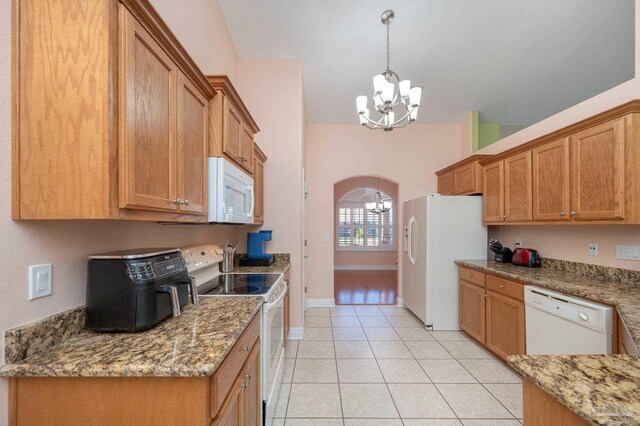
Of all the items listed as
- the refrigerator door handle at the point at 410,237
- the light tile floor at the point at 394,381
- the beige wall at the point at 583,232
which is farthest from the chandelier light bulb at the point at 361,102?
the light tile floor at the point at 394,381

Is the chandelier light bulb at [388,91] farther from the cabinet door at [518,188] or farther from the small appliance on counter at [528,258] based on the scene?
the small appliance on counter at [528,258]

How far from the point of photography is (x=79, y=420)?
2.90 feet

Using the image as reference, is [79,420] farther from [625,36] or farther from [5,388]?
[625,36]

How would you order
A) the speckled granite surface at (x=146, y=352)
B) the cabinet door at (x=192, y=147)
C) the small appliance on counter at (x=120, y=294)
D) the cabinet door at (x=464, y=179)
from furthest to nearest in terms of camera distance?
the cabinet door at (x=464, y=179) → the cabinet door at (x=192, y=147) → the small appliance on counter at (x=120, y=294) → the speckled granite surface at (x=146, y=352)

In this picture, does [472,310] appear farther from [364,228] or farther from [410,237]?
[364,228]

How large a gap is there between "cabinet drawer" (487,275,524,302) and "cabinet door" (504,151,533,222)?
0.69m

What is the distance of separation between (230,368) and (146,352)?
32cm

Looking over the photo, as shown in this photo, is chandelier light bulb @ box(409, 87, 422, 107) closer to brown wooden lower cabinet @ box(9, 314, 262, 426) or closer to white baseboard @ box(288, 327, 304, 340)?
brown wooden lower cabinet @ box(9, 314, 262, 426)

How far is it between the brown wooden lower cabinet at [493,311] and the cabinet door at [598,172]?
839 millimetres

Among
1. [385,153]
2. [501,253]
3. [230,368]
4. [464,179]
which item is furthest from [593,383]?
[385,153]

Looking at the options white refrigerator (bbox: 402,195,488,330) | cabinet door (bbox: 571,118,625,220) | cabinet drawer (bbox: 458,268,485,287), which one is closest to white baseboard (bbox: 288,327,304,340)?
white refrigerator (bbox: 402,195,488,330)

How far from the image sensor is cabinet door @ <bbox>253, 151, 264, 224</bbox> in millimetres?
2922

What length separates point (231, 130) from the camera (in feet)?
6.29

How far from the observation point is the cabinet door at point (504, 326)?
8.33ft
